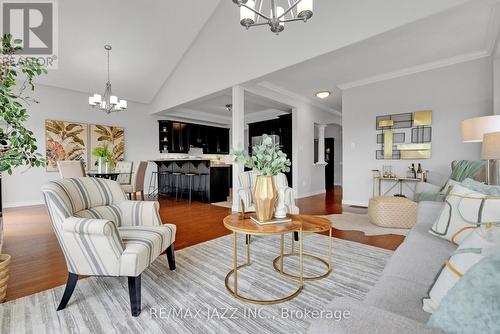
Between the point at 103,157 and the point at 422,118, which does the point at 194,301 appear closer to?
the point at 103,157

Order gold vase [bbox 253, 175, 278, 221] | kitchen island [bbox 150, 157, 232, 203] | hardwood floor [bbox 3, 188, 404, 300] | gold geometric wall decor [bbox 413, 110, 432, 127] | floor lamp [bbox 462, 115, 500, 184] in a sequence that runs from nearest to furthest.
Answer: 1. gold vase [bbox 253, 175, 278, 221]
2. hardwood floor [bbox 3, 188, 404, 300]
3. floor lamp [bbox 462, 115, 500, 184]
4. gold geometric wall decor [bbox 413, 110, 432, 127]
5. kitchen island [bbox 150, 157, 232, 203]

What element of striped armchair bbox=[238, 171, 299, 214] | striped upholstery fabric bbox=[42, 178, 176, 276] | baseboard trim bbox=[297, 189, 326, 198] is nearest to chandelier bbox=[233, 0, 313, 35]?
striped armchair bbox=[238, 171, 299, 214]

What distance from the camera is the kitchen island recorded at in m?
5.83

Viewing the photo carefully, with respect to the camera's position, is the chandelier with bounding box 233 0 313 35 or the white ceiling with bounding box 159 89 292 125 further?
the white ceiling with bounding box 159 89 292 125

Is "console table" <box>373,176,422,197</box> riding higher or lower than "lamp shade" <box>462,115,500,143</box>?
lower

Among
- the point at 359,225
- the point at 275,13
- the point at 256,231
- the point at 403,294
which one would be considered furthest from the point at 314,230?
the point at 275,13

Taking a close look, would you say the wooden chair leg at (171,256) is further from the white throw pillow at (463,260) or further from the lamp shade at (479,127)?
the lamp shade at (479,127)

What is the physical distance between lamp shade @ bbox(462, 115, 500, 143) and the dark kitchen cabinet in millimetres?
7560

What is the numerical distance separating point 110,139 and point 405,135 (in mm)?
7442

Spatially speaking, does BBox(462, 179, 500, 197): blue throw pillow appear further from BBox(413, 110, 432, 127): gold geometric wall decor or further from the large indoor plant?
BBox(413, 110, 432, 127): gold geometric wall decor

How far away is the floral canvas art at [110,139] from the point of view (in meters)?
6.31

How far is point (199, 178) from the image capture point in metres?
6.07

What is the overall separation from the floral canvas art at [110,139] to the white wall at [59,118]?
0.16 m

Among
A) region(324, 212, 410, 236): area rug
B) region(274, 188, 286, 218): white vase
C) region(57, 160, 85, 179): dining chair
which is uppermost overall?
region(57, 160, 85, 179): dining chair
